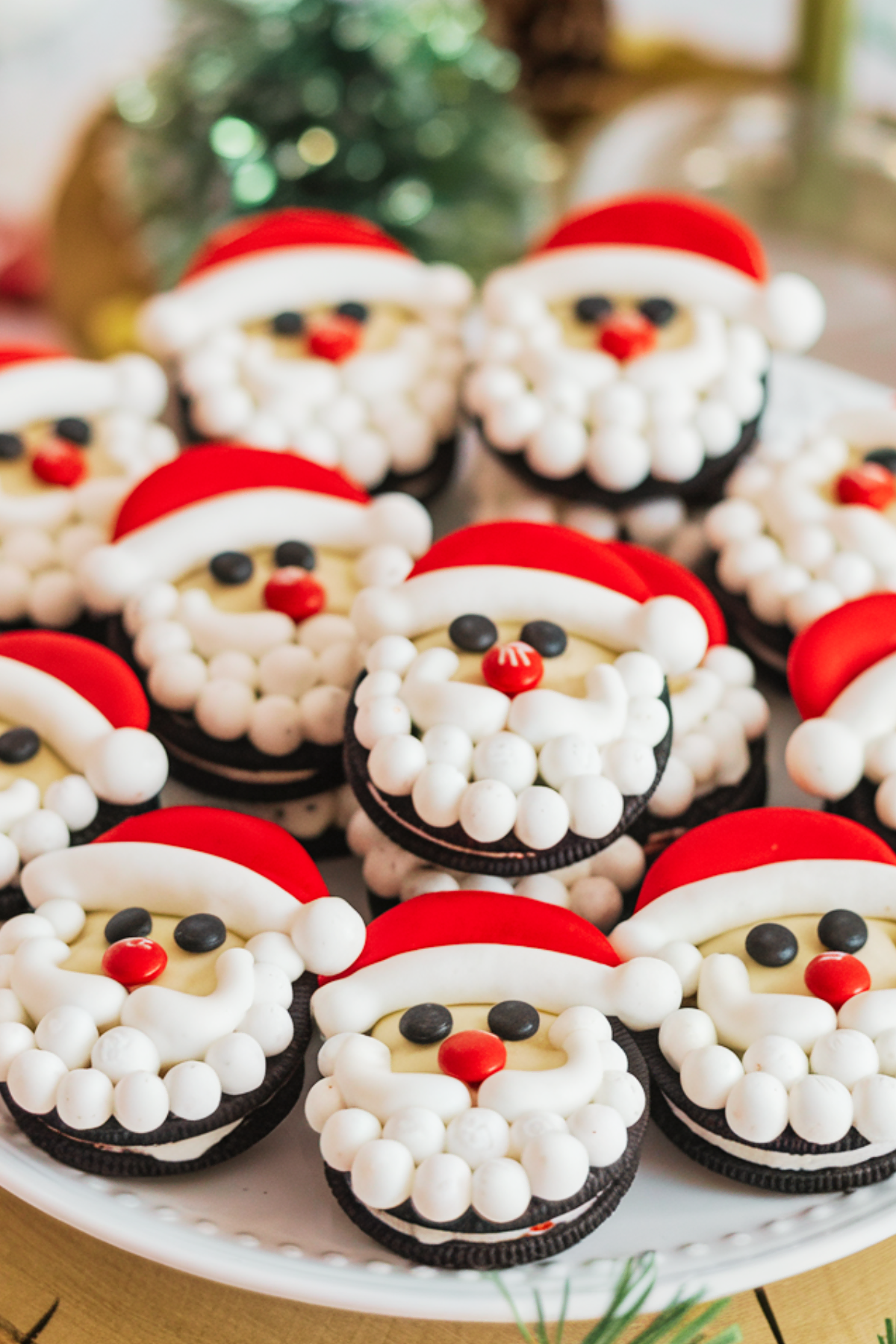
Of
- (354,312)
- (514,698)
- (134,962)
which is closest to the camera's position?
(134,962)

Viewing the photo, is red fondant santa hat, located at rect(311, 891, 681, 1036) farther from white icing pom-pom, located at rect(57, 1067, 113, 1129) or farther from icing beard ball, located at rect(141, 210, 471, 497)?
icing beard ball, located at rect(141, 210, 471, 497)

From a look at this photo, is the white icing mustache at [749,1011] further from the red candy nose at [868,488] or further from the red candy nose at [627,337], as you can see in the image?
the red candy nose at [627,337]

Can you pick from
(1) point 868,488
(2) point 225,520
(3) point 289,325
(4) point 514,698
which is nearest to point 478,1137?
(4) point 514,698

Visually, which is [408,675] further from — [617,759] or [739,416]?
[739,416]

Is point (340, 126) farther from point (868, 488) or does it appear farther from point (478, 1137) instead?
point (478, 1137)

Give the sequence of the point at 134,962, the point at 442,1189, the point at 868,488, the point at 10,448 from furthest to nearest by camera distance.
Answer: the point at 10,448 → the point at 868,488 → the point at 134,962 → the point at 442,1189

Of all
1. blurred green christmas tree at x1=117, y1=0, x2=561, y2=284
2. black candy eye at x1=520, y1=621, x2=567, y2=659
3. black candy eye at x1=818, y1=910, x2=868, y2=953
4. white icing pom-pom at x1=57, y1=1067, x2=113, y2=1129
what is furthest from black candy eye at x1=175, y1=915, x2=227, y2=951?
blurred green christmas tree at x1=117, y1=0, x2=561, y2=284
